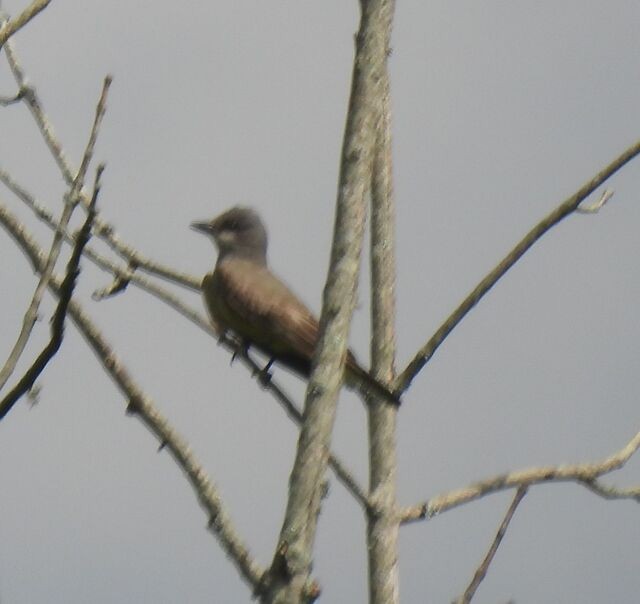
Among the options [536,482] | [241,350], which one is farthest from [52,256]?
[241,350]

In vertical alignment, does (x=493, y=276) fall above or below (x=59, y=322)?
below

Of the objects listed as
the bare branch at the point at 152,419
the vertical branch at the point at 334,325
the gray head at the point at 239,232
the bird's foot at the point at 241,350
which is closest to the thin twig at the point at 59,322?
the vertical branch at the point at 334,325

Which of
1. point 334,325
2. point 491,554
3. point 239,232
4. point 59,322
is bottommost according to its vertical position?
point 491,554

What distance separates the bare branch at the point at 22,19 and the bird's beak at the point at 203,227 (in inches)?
204

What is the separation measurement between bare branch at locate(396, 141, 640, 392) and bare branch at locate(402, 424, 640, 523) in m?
0.48

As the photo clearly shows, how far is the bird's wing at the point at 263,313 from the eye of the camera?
8.55 meters

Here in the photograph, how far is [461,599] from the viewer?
510 centimetres

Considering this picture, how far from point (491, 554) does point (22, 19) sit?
2.49 meters

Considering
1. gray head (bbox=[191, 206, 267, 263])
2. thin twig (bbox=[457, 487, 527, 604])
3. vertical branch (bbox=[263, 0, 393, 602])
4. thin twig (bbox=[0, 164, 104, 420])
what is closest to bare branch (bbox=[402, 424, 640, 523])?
thin twig (bbox=[457, 487, 527, 604])

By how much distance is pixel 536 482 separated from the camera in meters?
5.59

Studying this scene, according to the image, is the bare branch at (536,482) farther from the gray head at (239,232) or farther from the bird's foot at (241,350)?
the gray head at (239,232)

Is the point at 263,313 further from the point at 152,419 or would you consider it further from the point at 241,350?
the point at 152,419

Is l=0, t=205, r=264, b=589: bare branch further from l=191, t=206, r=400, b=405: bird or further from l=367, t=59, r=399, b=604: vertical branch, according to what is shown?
l=191, t=206, r=400, b=405: bird

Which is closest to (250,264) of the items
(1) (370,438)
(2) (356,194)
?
(1) (370,438)
